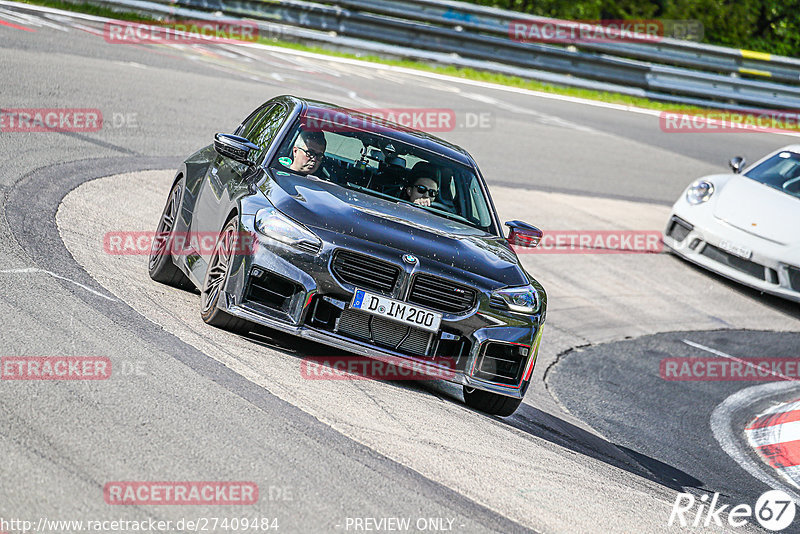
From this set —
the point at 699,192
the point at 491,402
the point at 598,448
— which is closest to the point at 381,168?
the point at 491,402

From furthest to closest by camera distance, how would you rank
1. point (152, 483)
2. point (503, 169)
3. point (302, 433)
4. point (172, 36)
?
point (172, 36)
point (503, 169)
point (302, 433)
point (152, 483)

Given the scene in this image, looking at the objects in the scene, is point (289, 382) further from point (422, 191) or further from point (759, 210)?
A: point (759, 210)

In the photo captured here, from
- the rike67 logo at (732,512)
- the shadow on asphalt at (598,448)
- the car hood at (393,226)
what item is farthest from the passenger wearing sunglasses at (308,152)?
the rike67 logo at (732,512)

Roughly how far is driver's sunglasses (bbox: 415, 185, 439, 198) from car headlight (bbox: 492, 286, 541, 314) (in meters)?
1.17

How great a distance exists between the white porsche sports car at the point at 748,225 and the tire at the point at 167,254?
7248mm

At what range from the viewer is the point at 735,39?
102ft

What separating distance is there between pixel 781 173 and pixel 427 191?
7896 mm

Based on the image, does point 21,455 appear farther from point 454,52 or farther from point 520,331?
point 454,52

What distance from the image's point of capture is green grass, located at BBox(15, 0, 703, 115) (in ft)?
67.2

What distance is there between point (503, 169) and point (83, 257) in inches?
339

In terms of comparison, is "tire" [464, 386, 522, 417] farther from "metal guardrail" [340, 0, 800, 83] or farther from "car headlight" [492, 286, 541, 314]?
"metal guardrail" [340, 0, 800, 83]

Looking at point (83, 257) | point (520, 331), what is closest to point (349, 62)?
point (83, 257)

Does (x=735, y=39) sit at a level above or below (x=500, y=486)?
above

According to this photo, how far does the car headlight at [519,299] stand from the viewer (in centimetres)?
685
